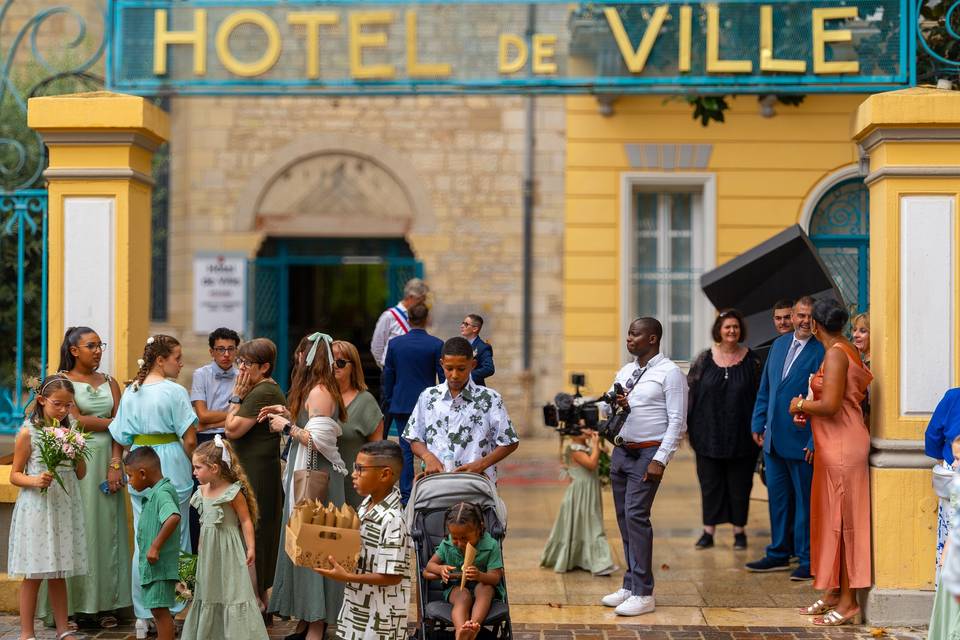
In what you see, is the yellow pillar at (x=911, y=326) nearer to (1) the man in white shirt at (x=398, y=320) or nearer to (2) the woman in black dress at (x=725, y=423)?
(2) the woman in black dress at (x=725, y=423)

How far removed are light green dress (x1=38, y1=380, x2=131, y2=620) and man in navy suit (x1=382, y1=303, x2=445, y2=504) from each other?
84.9 inches

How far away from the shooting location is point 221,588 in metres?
6.06

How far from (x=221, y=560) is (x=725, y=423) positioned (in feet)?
14.1

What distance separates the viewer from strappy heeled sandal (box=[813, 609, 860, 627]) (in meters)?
7.07

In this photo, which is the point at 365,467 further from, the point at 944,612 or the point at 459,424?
the point at 944,612

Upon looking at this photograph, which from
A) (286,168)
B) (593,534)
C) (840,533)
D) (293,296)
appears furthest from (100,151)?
(293,296)

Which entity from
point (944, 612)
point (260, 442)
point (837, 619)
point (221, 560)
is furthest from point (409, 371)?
point (944, 612)

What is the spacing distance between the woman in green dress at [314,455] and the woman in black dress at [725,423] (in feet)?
11.1

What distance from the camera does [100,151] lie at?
297 inches

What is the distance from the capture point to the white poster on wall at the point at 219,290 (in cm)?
1470

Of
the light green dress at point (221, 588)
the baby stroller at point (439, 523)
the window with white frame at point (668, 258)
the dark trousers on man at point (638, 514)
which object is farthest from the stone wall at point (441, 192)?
the light green dress at point (221, 588)

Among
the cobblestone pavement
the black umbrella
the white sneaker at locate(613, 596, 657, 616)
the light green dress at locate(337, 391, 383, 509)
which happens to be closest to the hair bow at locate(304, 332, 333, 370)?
the light green dress at locate(337, 391, 383, 509)

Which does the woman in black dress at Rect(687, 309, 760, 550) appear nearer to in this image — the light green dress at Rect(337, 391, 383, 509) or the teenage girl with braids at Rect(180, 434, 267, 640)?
the light green dress at Rect(337, 391, 383, 509)

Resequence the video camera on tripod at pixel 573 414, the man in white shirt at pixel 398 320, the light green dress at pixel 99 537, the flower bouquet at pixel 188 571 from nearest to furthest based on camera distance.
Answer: the flower bouquet at pixel 188 571
the light green dress at pixel 99 537
the video camera on tripod at pixel 573 414
the man in white shirt at pixel 398 320
